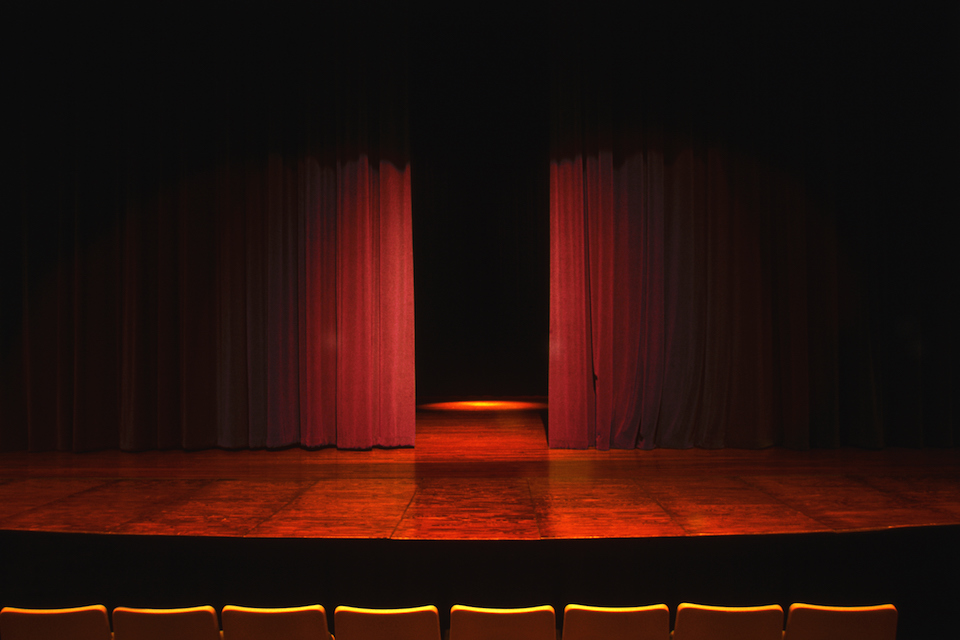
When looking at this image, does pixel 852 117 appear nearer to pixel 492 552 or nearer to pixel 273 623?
pixel 492 552

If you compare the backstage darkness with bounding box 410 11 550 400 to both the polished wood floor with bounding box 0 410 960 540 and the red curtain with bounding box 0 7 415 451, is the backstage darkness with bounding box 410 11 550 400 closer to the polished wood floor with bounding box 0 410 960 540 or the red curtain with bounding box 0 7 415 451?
the red curtain with bounding box 0 7 415 451

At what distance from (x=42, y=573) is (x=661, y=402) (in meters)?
3.78

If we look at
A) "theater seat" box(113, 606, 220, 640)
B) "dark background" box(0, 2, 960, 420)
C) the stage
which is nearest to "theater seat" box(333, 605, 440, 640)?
"theater seat" box(113, 606, 220, 640)

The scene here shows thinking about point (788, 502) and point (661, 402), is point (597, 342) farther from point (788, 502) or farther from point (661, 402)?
point (788, 502)

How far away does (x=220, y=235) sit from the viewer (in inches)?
169

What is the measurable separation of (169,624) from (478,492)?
5.14ft

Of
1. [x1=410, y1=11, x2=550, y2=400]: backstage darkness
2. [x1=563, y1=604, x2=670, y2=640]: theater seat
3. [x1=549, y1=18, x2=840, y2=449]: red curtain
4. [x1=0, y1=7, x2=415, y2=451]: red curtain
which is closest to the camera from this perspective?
[x1=563, y1=604, x2=670, y2=640]: theater seat

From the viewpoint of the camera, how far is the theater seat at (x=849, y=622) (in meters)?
1.63

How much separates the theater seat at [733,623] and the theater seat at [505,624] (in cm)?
40

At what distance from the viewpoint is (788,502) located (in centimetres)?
268

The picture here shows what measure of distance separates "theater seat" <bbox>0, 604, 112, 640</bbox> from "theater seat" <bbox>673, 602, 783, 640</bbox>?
71.0 inches

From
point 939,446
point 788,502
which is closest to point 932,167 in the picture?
point 939,446

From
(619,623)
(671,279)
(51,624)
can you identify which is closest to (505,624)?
(619,623)

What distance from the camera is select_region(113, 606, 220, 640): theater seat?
165 cm
